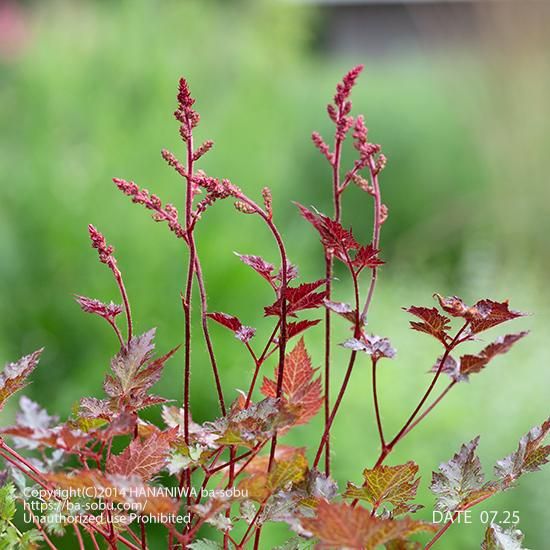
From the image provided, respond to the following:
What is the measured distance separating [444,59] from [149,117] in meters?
3.64

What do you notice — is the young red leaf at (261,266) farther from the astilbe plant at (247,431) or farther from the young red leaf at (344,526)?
the young red leaf at (344,526)

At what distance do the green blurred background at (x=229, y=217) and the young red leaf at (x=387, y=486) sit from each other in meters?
0.70

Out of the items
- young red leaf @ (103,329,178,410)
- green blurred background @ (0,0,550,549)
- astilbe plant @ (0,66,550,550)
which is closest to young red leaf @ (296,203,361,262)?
astilbe plant @ (0,66,550,550)

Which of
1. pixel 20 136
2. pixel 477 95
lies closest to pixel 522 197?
pixel 477 95

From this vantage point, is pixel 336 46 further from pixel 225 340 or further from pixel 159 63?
Result: pixel 225 340

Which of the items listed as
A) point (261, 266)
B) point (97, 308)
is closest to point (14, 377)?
point (97, 308)

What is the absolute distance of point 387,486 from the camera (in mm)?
667

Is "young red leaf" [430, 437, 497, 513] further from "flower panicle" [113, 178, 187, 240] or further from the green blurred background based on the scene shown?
the green blurred background

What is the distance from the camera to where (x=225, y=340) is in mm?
2531

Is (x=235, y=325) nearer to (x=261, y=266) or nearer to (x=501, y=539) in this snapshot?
(x=261, y=266)

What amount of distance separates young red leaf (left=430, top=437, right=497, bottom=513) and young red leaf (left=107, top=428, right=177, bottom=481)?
18cm

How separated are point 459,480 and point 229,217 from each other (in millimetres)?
2355

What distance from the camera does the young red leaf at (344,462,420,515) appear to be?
0.66 metres

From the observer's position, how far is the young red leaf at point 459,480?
678mm
